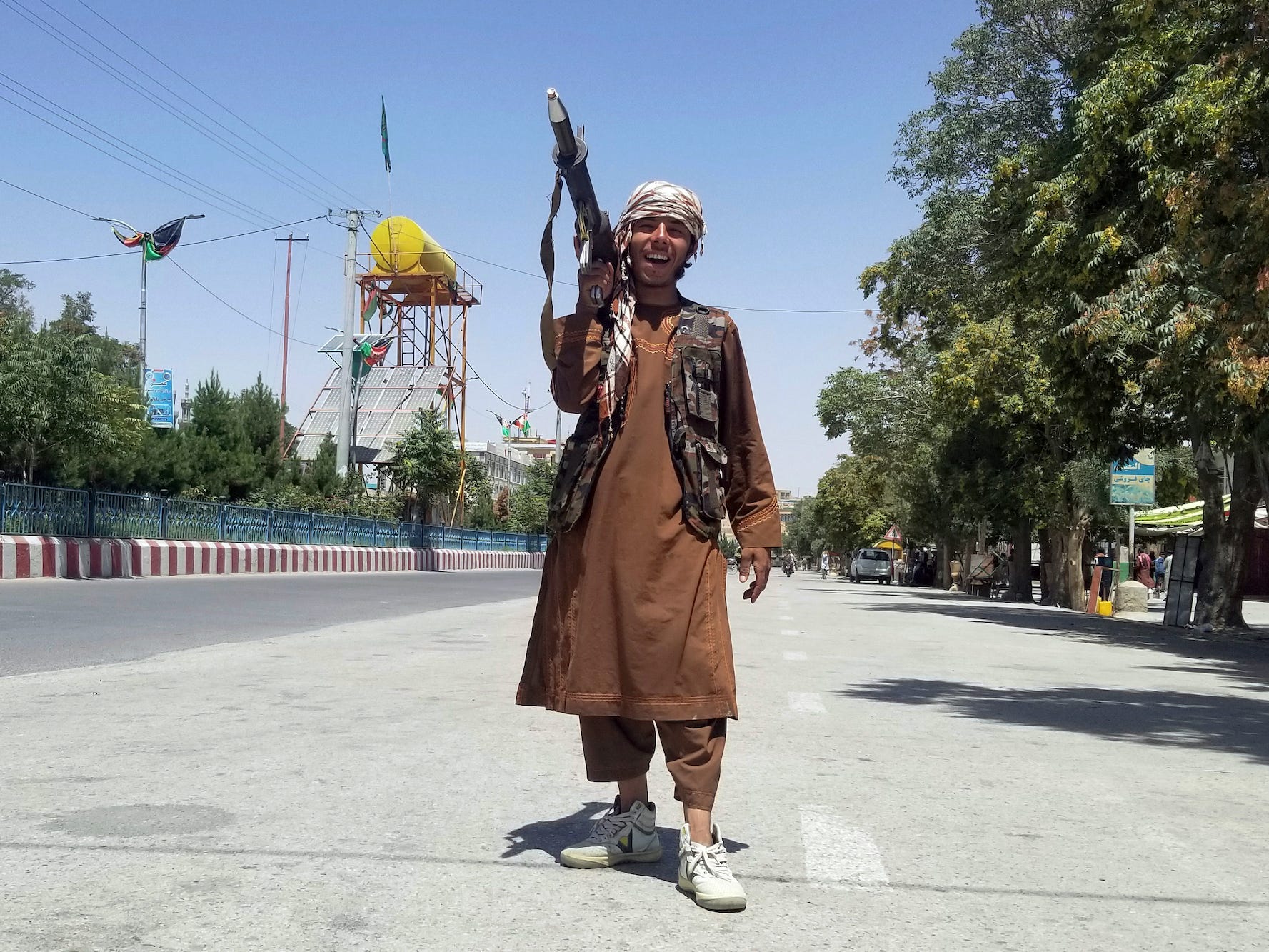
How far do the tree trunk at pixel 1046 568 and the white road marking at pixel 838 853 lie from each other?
31322mm

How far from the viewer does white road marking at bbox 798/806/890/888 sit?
372 cm

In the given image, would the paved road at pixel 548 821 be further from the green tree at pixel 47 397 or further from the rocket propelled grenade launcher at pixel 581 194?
the green tree at pixel 47 397

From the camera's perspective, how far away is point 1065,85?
24.9 meters

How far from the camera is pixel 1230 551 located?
20.5 meters

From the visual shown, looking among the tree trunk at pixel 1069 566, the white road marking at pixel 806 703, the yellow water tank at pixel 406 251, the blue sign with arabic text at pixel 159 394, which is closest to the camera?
the white road marking at pixel 806 703

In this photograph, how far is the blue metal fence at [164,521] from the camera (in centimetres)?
2048

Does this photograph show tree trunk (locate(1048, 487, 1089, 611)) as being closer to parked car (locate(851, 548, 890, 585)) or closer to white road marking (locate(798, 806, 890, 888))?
white road marking (locate(798, 806, 890, 888))

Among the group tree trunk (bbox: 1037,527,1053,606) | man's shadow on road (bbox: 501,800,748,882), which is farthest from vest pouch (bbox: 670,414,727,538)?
tree trunk (bbox: 1037,527,1053,606)

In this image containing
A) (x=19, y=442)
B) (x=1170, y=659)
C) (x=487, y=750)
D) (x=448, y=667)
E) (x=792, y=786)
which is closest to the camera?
(x=792, y=786)

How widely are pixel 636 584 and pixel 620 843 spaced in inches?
29.2

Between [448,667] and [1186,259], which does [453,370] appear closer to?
[1186,259]

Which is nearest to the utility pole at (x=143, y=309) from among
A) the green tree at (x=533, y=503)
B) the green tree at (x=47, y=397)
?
the green tree at (x=47, y=397)

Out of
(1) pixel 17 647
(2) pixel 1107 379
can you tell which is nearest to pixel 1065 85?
(2) pixel 1107 379

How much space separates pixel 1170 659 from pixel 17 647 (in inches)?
433
